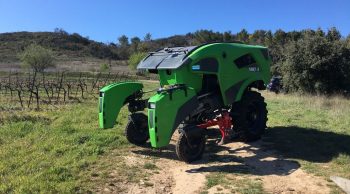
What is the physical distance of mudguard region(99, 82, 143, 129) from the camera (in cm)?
904

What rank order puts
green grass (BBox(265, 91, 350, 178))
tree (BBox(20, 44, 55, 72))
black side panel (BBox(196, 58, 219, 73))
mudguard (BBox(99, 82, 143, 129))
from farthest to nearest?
tree (BBox(20, 44, 55, 72))
mudguard (BBox(99, 82, 143, 129))
black side panel (BBox(196, 58, 219, 73))
green grass (BBox(265, 91, 350, 178))

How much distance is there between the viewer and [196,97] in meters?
7.98

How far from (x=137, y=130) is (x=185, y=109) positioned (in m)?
2.12

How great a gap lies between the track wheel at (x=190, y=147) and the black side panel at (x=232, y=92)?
1319 mm

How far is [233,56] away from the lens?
9047 mm

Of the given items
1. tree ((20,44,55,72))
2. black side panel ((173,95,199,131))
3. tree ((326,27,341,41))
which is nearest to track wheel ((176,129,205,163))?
black side panel ((173,95,199,131))

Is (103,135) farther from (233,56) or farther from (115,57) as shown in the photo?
(115,57)

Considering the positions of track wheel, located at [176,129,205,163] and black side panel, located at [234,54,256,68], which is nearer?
track wheel, located at [176,129,205,163]

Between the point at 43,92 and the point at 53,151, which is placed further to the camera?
the point at 43,92

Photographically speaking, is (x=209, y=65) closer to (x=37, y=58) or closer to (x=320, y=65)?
(x=320, y=65)

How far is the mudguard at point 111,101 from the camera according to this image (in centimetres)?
904

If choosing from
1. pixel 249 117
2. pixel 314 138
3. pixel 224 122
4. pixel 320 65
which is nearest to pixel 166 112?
pixel 224 122

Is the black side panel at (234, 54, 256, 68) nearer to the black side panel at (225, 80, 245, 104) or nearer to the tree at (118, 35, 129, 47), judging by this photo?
the black side panel at (225, 80, 245, 104)

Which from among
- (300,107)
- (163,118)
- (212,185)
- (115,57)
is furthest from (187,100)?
(115,57)
